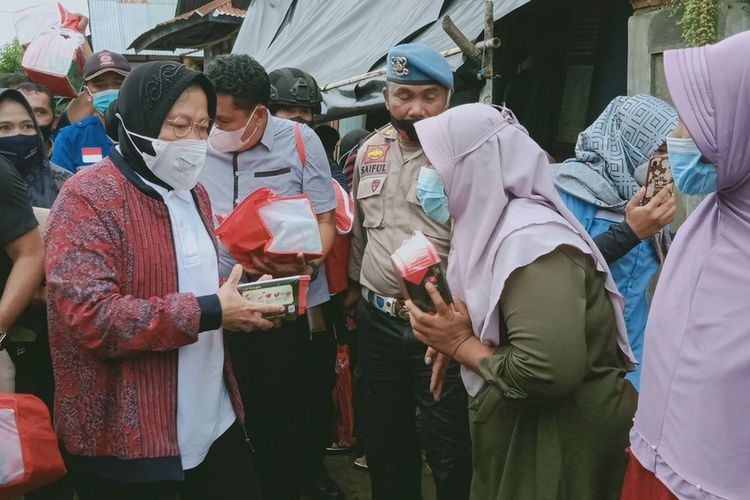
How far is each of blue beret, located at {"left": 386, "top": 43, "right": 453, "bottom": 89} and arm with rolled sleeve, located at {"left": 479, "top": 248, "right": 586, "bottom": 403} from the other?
156cm

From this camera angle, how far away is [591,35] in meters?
5.34

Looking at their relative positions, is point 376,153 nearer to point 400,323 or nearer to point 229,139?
point 229,139

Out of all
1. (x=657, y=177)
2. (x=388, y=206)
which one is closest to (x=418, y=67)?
(x=388, y=206)

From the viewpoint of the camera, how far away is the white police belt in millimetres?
3051

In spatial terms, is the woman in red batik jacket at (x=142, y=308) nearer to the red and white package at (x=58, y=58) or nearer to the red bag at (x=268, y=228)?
the red bag at (x=268, y=228)

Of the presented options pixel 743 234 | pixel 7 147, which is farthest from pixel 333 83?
pixel 743 234

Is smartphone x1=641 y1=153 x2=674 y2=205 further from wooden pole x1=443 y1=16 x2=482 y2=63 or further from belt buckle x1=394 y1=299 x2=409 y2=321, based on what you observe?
wooden pole x1=443 y1=16 x2=482 y2=63

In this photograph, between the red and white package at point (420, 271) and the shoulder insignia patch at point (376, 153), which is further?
the shoulder insignia patch at point (376, 153)

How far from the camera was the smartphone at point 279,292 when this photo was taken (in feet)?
7.25

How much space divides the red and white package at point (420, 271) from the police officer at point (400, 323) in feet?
3.01

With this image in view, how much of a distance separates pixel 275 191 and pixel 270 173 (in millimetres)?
82

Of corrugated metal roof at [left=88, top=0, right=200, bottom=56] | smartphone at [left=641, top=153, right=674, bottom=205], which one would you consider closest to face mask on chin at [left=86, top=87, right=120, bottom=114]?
smartphone at [left=641, top=153, right=674, bottom=205]

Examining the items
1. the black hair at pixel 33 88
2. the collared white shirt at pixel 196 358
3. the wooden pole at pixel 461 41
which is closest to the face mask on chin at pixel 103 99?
the black hair at pixel 33 88

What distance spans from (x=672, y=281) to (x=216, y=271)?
1321 millimetres
